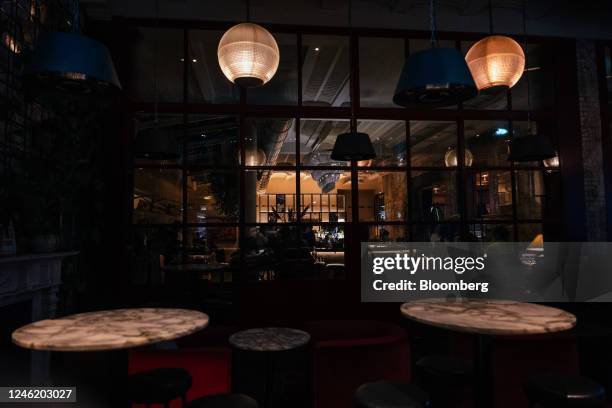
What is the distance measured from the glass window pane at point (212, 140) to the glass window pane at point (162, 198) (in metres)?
0.30

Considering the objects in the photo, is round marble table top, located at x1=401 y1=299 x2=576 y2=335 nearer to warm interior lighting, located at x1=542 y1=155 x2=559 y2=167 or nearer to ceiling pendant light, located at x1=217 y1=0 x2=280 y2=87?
ceiling pendant light, located at x1=217 y1=0 x2=280 y2=87

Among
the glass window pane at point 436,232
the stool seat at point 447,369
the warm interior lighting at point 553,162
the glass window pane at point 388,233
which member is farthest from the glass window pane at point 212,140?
the warm interior lighting at point 553,162

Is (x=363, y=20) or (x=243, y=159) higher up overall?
(x=363, y=20)

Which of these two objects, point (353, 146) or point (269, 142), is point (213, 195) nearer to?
point (269, 142)

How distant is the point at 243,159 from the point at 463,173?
2617mm

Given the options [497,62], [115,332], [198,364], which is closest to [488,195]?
[497,62]

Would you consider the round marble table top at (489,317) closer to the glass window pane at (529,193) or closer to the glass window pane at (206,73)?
the glass window pane at (529,193)

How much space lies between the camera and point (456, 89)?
2.39 meters

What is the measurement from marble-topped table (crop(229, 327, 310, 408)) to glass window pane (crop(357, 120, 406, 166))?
2970 mm

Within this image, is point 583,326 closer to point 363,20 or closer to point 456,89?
point 456,89

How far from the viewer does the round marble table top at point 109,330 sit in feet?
5.42

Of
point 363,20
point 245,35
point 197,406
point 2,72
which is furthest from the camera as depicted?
point 363,20

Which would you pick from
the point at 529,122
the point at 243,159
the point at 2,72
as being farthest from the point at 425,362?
the point at 529,122

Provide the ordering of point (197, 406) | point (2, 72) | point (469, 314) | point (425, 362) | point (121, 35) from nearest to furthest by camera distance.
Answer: point (197, 406), point (469, 314), point (425, 362), point (2, 72), point (121, 35)
